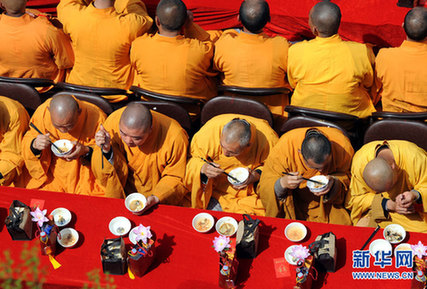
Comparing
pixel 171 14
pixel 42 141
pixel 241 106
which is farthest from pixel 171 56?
pixel 42 141

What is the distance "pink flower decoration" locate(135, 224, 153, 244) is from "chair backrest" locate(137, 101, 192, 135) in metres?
1.46

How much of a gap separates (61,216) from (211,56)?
7.69 feet

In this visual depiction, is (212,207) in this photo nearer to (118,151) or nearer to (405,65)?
(118,151)

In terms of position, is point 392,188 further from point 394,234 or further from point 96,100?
point 96,100

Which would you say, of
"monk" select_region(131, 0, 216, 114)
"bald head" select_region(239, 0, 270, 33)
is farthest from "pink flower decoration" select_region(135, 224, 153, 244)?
"bald head" select_region(239, 0, 270, 33)

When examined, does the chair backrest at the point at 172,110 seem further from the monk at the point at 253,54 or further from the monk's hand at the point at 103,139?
the monk at the point at 253,54

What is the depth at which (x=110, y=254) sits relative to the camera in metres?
3.94

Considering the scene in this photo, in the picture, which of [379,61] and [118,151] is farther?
[379,61]

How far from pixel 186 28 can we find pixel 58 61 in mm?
1386

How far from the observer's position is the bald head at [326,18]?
542 cm

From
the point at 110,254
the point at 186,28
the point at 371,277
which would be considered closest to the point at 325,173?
the point at 371,277

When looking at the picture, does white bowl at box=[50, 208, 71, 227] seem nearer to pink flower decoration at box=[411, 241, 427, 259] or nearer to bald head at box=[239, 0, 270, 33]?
pink flower decoration at box=[411, 241, 427, 259]

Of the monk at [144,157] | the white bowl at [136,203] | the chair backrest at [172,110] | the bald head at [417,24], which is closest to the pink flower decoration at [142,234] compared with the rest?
the white bowl at [136,203]

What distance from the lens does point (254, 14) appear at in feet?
18.3
